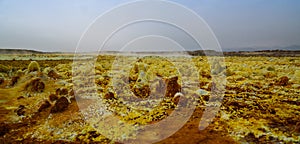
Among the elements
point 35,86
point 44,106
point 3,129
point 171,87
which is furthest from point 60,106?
point 171,87

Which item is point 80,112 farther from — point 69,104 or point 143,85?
point 143,85

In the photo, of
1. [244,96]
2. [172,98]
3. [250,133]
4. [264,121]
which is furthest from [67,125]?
[244,96]

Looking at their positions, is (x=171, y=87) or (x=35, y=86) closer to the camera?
(x=171, y=87)

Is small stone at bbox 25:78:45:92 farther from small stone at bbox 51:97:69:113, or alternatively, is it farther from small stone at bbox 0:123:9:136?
small stone at bbox 0:123:9:136

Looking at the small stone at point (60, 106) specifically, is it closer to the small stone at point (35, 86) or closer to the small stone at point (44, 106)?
the small stone at point (44, 106)

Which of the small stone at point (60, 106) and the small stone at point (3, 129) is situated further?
the small stone at point (60, 106)

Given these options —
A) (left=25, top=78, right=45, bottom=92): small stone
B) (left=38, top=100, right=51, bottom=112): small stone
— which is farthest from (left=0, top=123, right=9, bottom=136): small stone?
(left=25, top=78, right=45, bottom=92): small stone

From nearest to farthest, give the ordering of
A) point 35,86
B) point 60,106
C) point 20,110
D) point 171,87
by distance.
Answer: point 60,106 → point 20,110 → point 171,87 → point 35,86

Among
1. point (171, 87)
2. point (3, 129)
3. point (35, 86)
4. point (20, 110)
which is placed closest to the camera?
point (3, 129)

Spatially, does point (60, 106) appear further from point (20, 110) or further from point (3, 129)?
point (3, 129)

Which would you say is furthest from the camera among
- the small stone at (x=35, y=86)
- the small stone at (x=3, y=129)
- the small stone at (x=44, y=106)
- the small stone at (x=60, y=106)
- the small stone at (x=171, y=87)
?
the small stone at (x=35, y=86)

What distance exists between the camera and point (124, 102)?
9539mm

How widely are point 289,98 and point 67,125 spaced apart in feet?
26.8

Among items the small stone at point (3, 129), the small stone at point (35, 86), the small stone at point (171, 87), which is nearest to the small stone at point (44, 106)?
the small stone at point (3, 129)
